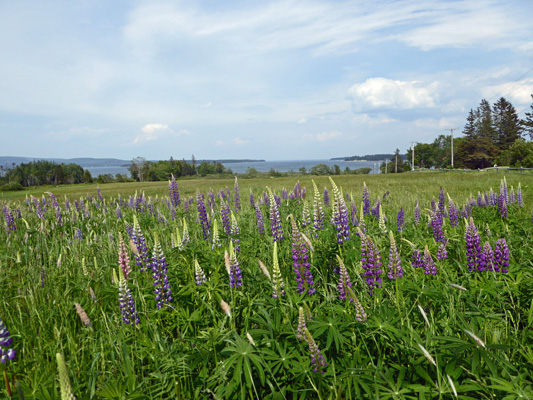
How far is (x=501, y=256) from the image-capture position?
10.9 feet

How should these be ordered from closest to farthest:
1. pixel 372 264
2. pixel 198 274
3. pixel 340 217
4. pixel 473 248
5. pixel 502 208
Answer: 1. pixel 372 264
2. pixel 198 274
3. pixel 473 248
4. pixel 340 217
5. pixel 502 208

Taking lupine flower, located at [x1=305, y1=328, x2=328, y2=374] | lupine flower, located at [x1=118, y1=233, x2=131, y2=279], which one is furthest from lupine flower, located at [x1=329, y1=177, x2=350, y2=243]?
lupine flower, located at [x1=118, y1=233, x2=131, y2=279]

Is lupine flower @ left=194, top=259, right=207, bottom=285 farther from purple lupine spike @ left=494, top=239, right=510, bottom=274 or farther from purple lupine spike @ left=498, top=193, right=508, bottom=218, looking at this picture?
purple lupine spike @ left=498, top=193, right=508, bottom=218

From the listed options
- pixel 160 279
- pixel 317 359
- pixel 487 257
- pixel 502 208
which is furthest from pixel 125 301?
pixel 502 208

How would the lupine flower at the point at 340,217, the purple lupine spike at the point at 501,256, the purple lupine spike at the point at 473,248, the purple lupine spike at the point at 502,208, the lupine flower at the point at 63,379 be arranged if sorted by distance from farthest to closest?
the purple lupine spike at the point at 502,208
the lupine flower at the point at 340,217
the purple lupine spike at the point at 473,248
the purple lupine spike at the point at 501,256
the lupine flower at the point at 63,379

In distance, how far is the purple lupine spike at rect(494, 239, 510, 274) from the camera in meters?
3.27

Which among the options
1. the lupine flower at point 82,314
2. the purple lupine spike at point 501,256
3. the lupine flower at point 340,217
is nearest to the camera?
the lupine flower at point 82,314

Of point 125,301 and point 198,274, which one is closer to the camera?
point 125,301

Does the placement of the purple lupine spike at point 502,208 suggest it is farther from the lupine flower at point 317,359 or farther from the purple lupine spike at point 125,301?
the purple lupine spike at point 125,301

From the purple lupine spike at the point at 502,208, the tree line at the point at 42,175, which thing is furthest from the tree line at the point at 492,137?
the tree line at the point at 42,175

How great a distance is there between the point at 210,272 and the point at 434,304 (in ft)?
8.11

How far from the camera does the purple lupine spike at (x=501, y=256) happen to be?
3.27 m

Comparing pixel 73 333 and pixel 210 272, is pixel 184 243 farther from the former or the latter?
pixel 73 333

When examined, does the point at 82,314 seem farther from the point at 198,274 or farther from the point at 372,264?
the point at 372,264
